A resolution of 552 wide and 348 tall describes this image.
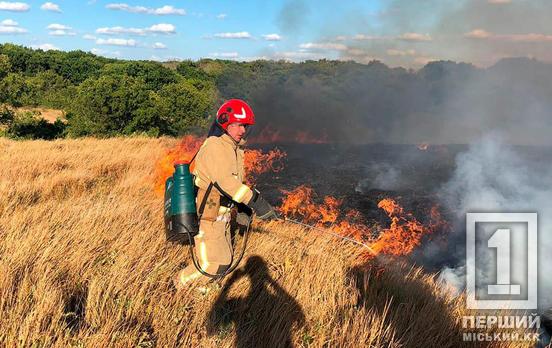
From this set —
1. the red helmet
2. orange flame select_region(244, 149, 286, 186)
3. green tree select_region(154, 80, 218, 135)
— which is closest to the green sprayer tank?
the red helmet

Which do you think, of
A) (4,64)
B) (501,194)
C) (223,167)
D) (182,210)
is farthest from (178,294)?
(4,64)

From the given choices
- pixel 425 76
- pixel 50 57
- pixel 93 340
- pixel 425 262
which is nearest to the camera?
pixel 93 340

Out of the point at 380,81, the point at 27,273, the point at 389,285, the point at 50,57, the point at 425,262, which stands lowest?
the point at 425,262

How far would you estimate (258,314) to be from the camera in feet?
9.68

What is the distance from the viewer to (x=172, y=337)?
98.6 inches

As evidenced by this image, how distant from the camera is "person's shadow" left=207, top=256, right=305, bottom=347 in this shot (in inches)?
106

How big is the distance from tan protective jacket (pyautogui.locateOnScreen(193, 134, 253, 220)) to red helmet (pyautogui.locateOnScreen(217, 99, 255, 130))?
14cm

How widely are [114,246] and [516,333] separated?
12.1ft

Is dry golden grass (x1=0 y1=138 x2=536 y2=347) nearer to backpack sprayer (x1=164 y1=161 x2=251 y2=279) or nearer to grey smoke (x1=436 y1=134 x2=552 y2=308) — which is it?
backpack sprayer (x1=164 y1=161 x2=251 y2=279)

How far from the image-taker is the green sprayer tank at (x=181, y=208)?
3.32 metres

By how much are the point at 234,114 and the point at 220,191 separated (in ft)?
2.27

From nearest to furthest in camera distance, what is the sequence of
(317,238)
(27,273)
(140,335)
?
(140,335), (27,273), (317,238)

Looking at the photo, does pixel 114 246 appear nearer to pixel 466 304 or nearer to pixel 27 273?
pixel 27 273

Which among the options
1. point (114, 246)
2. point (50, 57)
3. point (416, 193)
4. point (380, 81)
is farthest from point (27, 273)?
point (50, 57)
